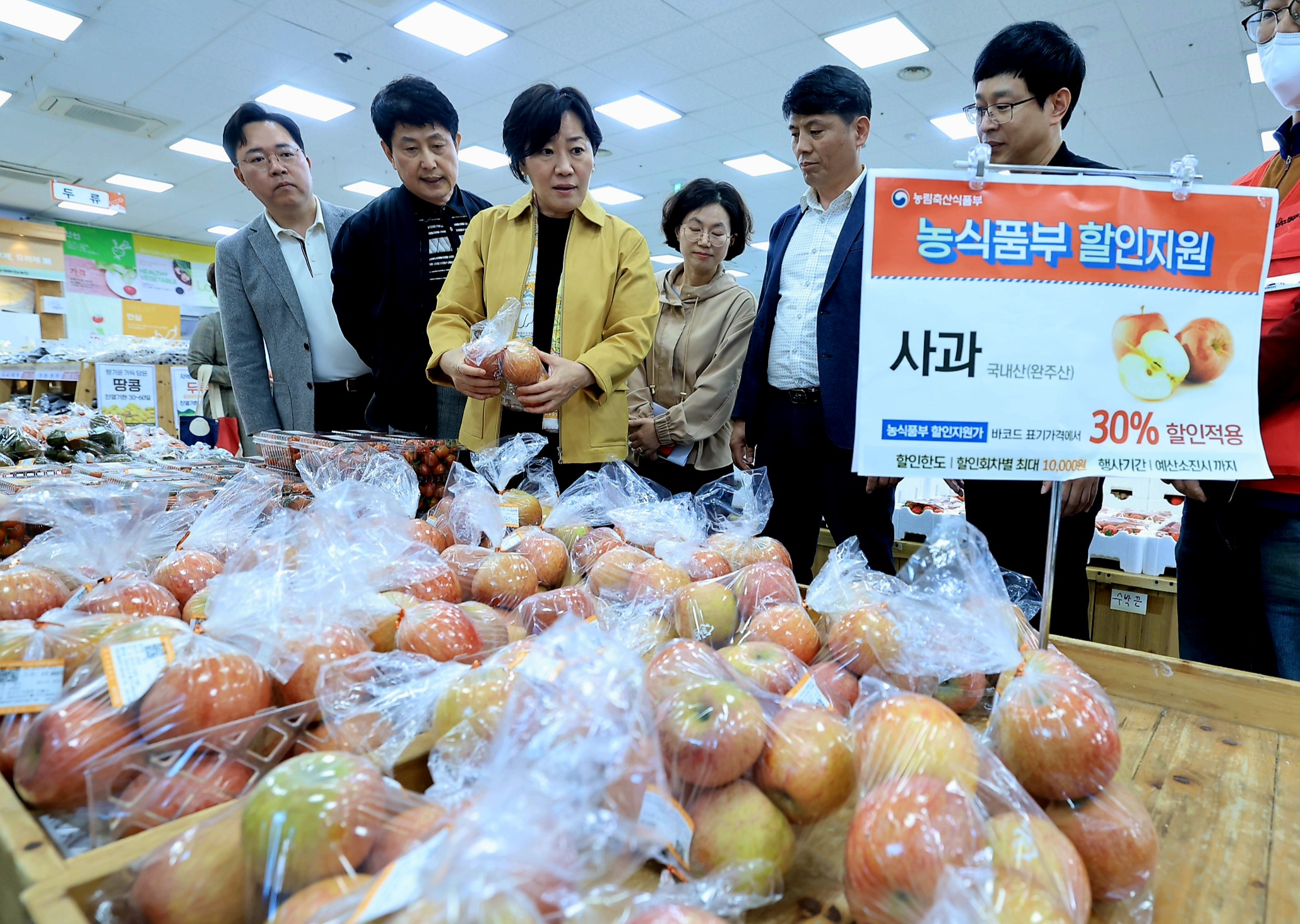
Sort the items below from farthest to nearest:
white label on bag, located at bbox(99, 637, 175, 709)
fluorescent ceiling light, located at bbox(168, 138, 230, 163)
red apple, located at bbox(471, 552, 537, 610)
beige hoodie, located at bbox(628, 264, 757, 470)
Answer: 1. fluorescent ceiling light, located at bbox(168, 138, 230, 163)
2. beige hoodie, located at bbox(628, 264, 757, 470)
3. red apple, located at bbox(471, 552, 537, 610)
4. white label on bag, located at bbox(99, 637, 175, 709)

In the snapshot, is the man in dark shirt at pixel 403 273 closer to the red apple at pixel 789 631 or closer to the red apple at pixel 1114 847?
the red apple at pixel 789 631

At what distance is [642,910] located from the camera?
0.53 m

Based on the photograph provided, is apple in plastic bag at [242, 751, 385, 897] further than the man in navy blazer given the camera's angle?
No

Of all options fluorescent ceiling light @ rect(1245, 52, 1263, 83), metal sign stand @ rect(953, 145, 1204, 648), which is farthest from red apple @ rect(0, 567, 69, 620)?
fluorescent ceiling light @ rect(1245, 52, 1263, 83)

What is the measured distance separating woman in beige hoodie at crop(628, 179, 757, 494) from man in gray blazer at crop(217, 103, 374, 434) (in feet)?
3.57

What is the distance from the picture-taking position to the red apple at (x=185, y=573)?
1.12 m

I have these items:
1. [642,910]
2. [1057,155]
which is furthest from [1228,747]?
Result: [1057,155]

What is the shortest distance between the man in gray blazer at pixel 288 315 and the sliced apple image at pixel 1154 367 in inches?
93.0

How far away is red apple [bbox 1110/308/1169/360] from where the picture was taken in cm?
110

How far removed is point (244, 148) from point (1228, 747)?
2.88 metres

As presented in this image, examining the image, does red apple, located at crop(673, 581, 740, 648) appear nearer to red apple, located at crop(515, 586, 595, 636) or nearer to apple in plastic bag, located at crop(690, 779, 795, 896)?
red apple, located at crop(515, 586, 595, 636)

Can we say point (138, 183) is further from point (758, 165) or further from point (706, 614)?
point (706, 614)

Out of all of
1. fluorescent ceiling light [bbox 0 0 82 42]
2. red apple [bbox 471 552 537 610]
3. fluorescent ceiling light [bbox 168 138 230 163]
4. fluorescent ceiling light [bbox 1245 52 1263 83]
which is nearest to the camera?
red apple [bbox 471 552 537 610]

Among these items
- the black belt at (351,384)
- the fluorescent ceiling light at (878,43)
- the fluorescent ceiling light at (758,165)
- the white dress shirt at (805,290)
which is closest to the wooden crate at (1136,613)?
the white dress shirt at (805,290)
